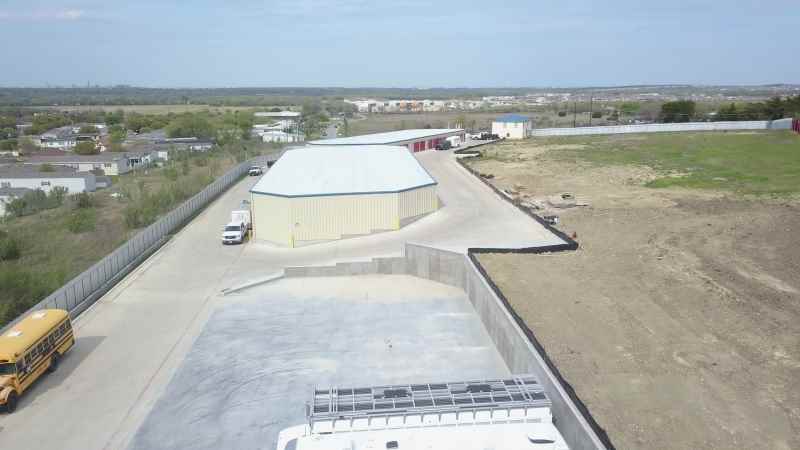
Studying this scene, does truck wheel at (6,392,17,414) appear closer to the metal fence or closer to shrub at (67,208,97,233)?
the metal fence

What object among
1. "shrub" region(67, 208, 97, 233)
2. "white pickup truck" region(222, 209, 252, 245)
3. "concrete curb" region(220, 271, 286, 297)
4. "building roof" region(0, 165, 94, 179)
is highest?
"building roof" region(0, 165, 94, 179)

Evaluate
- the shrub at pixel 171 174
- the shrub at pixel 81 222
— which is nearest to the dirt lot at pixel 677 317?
the shrub at pixel 81 222

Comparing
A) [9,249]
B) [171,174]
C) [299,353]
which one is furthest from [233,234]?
[171,174]

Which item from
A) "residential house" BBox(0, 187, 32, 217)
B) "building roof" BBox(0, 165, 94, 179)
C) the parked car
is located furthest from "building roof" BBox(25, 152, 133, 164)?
the parked car

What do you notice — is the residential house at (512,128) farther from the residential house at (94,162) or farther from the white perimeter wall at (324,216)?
the white perimeter wall at (324,216)

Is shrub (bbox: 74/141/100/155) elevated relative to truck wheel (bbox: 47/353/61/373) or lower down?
elevated

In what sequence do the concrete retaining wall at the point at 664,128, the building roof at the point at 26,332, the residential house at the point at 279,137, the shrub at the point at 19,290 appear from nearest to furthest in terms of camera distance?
the building roof at the point at 26,332 < the shrub at the point at 19,290 < the concrete retaining wall at the point at 664,128 < the residential house at the point at 279,137

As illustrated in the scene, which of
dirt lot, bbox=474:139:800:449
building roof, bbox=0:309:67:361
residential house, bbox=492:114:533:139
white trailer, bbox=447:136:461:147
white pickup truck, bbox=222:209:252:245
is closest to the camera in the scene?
dirt lot, bbox=474:139:800:449

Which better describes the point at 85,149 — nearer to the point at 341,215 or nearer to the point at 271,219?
the point at 271,219
